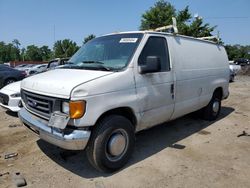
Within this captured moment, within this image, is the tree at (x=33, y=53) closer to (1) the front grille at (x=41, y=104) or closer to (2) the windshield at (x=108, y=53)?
(2) the windshield at (x=108, y=53)

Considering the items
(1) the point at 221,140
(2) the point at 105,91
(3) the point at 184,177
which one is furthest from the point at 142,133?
(2) the point at 105,91

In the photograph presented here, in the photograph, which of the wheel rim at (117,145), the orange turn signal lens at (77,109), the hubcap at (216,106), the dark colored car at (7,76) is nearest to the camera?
the orange turn signal lens at (77,109)

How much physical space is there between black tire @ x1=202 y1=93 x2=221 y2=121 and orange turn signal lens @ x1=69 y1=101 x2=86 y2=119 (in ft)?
14.1

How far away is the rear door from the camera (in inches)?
170

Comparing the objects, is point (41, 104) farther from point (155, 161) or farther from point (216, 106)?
point (216, 106)

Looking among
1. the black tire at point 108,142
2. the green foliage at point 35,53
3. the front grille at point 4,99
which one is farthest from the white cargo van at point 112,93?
the green foliage at point 35,53

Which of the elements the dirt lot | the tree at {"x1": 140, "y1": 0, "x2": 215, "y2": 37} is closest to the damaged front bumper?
the dirt lot

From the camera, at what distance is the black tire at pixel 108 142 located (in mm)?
3758

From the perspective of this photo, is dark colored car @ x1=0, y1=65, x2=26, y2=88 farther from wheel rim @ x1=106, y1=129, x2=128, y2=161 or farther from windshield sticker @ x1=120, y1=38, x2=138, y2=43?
wheel rim @ x1=106, y1=129, x2=128, y2=161

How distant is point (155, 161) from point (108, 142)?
101 centimetres

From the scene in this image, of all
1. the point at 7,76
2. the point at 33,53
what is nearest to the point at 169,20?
the point at 7,76

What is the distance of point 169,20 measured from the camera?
121 feet

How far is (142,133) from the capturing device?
236 inches

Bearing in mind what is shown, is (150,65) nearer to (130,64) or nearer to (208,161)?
(130,64)
